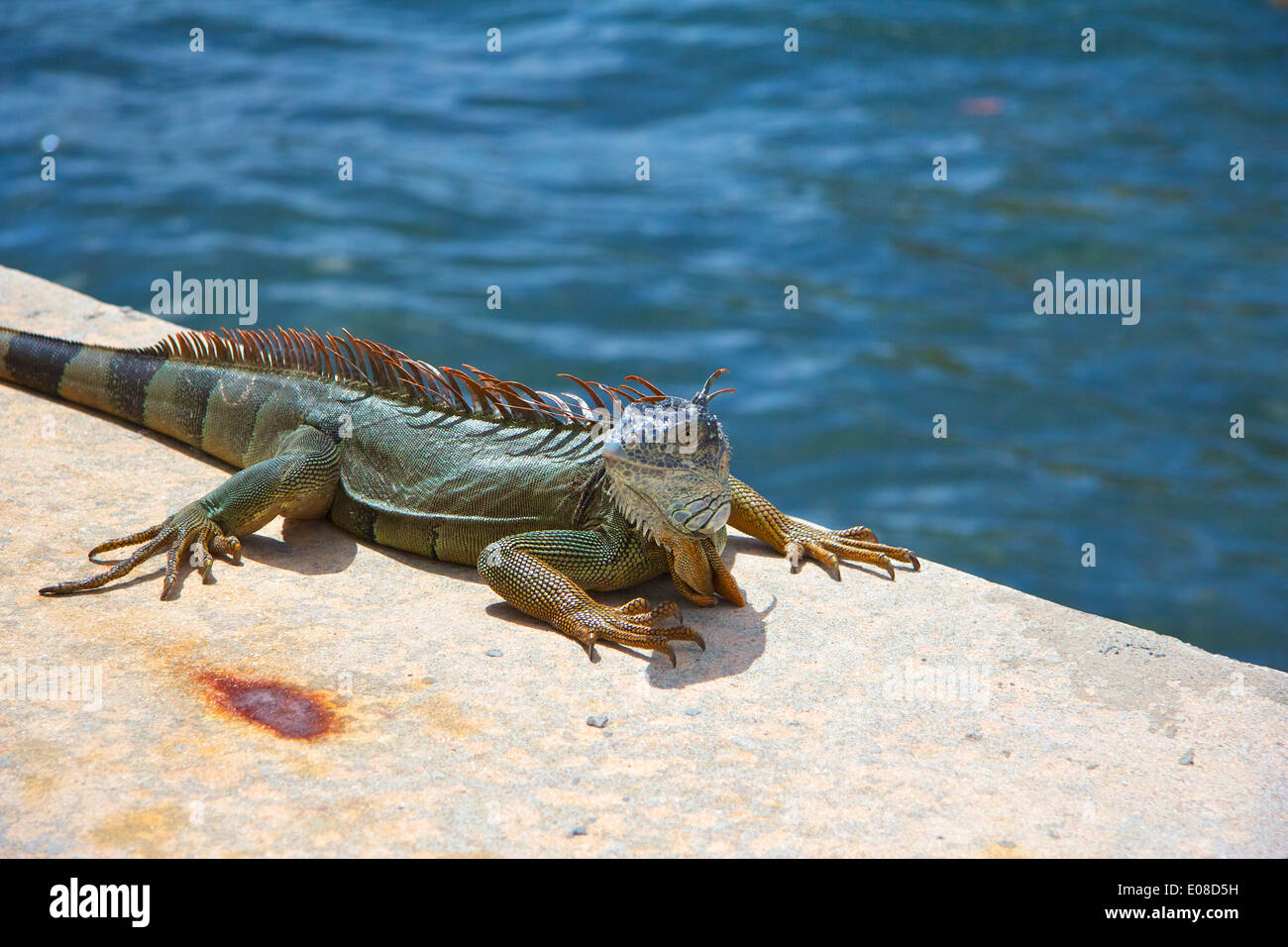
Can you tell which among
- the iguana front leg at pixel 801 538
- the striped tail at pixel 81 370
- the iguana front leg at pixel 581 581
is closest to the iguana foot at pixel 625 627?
the iguana front leg at pixel 581 581

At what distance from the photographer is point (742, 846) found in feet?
10.8

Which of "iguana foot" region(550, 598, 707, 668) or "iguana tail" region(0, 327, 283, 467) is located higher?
"iguana tail" region(0, 327, 283, 467)

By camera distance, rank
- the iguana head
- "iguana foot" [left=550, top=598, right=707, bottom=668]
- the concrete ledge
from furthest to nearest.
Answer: "iguana foot" [left=550, top=598, right=707, bottom=668]
the iguana head
the concrete ledge

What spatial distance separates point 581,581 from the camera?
4.57 meters

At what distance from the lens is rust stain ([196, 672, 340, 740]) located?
12.3ft

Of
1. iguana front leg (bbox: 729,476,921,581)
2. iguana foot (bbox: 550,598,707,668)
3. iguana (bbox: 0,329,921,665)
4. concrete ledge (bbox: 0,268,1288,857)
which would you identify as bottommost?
concrete ledge (bbox: 0,268,1288,857)

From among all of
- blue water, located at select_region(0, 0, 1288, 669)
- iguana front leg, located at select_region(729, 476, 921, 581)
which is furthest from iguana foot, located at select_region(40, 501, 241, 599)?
blue water, located at select_region(0, 0, 1288, 669)

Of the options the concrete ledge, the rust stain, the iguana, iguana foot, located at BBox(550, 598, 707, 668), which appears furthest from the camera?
iguana foot, located at BBox(550, 598, 707, 668)

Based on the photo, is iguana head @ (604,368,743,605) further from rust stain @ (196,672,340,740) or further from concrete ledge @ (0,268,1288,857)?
rust stain @ (196,672,340,740)

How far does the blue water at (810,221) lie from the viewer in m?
9.66

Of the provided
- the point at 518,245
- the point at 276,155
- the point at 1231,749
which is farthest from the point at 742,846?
the point at 276,155

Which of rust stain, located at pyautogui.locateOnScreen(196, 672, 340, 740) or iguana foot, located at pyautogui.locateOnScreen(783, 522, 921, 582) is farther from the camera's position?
iguana foot, located at pyautogui.locateOnScreen(783, 522, 921, 582)

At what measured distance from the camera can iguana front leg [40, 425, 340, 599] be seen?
15.1 ft
